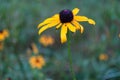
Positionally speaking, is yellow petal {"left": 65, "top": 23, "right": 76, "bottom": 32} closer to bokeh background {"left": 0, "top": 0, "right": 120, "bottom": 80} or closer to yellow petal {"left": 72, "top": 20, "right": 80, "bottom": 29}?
yellow petal {"left": 72, "top": 20, "right": 80, "bottom": 29}

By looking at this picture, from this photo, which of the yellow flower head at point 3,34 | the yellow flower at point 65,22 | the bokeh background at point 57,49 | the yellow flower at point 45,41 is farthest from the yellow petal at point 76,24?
the yellow flower at point 45,41

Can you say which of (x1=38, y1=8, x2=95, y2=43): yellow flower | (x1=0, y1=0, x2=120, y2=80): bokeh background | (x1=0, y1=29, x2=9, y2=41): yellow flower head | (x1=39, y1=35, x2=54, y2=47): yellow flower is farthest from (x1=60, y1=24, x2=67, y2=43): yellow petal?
(x1=39, y1=35, x2=54, y2=47): yellow flower

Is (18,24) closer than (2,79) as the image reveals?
No

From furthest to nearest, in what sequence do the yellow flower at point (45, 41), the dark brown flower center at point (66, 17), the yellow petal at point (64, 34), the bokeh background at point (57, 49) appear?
the yellow flower at point (45, 41) < the bokeh background at point (57, 49) < the dark brown flower center at point (66, 17) < the yellow petal at point (64, 34)

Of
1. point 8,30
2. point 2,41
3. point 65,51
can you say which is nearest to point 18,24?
point 8,30

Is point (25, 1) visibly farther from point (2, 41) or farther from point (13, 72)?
point (13, 72)

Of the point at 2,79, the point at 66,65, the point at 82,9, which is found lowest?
the point at 2,79

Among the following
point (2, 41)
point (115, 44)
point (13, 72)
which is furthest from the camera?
point (115, 44)

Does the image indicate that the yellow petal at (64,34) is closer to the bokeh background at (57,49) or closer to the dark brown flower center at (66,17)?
the dark brown flower center at (66,17)
